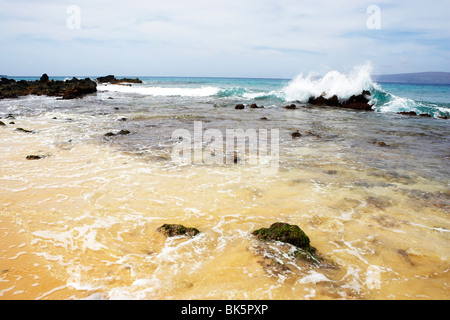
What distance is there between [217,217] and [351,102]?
2213cm

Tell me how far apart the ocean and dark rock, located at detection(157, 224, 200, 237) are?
0.33ft

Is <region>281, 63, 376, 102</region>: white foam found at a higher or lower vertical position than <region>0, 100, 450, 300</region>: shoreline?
higher

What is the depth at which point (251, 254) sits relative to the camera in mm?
3482

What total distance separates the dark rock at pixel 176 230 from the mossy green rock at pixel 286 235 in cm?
92

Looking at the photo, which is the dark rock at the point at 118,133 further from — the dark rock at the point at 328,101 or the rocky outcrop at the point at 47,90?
the dark rock at the point at 328,101

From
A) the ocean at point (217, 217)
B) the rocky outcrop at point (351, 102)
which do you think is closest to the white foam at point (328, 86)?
the rocky outcrop at point (351, 102)

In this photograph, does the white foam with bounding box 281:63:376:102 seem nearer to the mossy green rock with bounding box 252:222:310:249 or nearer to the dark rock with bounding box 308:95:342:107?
the dark rock with bounding box 308:95:342:107

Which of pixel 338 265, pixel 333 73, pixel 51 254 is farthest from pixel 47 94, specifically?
pixel 338 265

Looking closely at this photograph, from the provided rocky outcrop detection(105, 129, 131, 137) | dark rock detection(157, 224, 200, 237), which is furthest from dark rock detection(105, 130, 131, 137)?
dark rock detection(157, 224, 200, 237)

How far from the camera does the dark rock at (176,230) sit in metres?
3.93

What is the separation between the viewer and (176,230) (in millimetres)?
3951

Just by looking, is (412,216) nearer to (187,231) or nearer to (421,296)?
(421,296)

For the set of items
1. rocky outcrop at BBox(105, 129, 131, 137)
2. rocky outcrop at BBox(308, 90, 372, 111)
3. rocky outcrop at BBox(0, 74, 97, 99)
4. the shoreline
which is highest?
rocky outcrop at BBox(0, 74, 97, 99)

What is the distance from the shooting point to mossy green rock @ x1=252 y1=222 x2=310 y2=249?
11.7 ft
